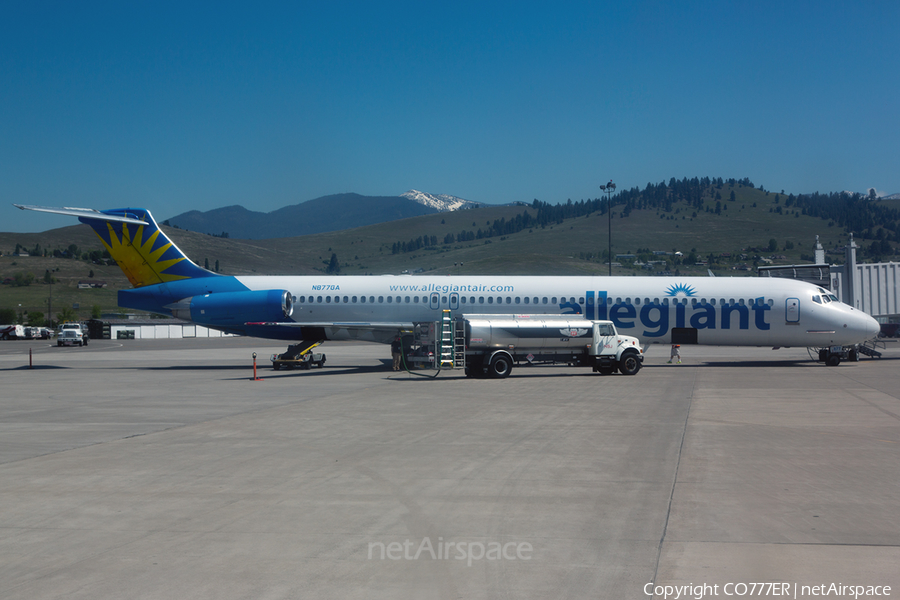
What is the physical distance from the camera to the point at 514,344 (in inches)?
1142

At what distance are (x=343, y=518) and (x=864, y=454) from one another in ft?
31.3

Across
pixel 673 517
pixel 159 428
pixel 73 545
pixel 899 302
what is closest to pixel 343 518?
pixel 73 545

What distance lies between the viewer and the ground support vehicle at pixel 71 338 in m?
65.7

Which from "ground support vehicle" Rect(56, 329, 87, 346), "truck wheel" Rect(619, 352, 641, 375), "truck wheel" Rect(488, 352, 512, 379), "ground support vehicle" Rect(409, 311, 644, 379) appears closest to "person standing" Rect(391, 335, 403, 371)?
"ground support vehicle" Rect(409, 311, 644, 379)

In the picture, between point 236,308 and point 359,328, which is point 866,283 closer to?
point 359,328

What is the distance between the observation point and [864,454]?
1305 cm

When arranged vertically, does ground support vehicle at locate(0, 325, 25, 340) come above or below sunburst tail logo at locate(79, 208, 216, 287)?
below

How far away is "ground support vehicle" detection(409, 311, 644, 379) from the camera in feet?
94.9

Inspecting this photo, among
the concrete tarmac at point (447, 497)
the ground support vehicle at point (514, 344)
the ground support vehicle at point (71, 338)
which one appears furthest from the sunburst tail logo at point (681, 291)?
the ground support vehicle at point (71, 338)

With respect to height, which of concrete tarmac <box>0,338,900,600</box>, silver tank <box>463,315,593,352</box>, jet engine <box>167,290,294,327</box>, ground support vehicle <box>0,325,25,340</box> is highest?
jet engine <box>167,290,294,327</box>

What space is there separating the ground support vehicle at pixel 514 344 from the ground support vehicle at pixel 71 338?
48.2 metres

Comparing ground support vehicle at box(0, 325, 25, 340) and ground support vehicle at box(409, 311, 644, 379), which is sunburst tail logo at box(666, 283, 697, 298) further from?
ground support vehicle at box(0, 325, 25, 340)

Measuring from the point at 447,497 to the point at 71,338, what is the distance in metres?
65.1

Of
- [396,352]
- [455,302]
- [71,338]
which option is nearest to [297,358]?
[396,352]
